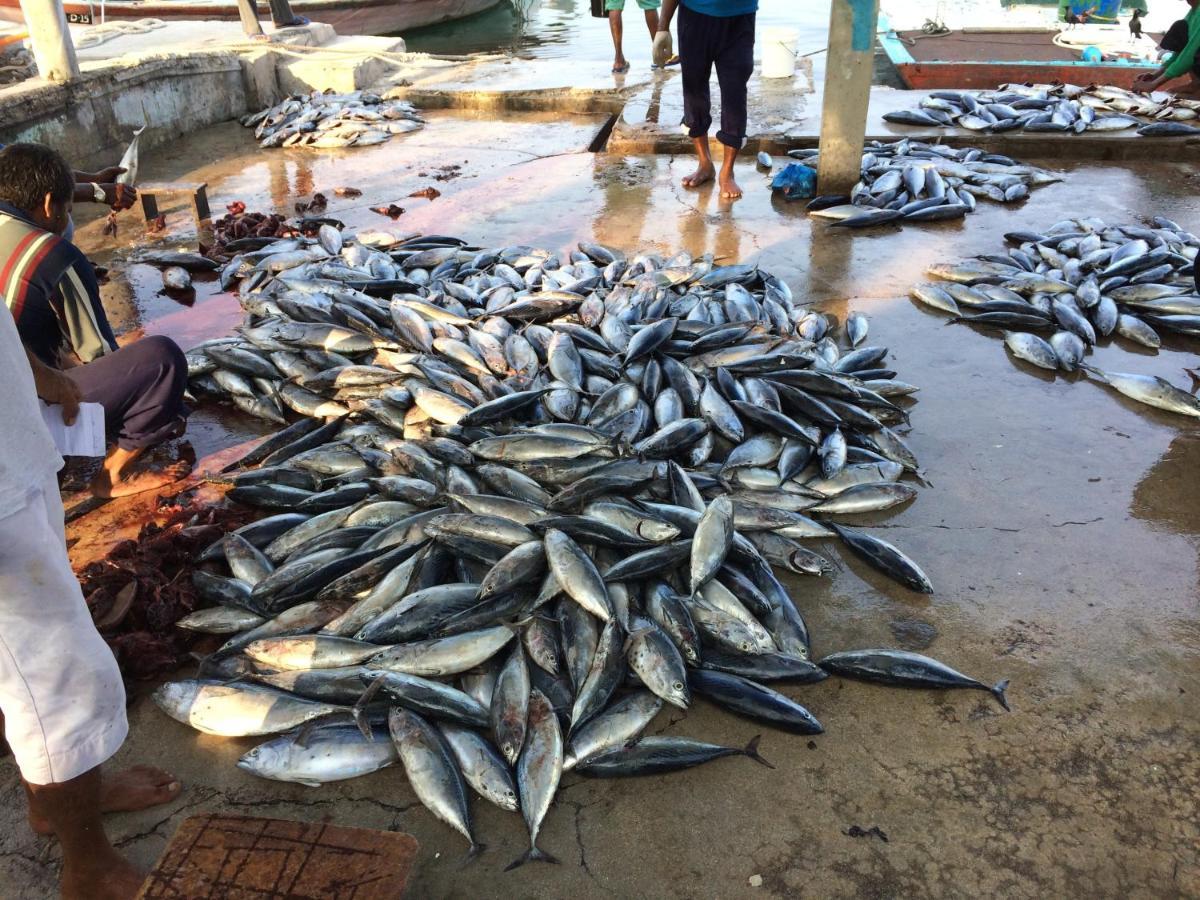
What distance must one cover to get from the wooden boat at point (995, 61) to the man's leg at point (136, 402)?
40.1 feet

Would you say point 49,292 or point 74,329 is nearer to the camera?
point 49,292

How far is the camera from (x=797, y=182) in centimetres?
744

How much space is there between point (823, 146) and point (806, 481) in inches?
185

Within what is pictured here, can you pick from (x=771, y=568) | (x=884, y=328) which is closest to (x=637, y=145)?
(x=884, y=328)

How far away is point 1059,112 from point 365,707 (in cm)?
929

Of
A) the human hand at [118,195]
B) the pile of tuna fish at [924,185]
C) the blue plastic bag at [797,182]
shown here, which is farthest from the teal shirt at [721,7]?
the human hand at [118,195]

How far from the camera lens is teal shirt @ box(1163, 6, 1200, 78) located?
791 centimetres

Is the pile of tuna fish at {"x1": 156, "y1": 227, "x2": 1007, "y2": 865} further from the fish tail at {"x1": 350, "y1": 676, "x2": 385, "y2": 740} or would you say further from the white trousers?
the white trousers

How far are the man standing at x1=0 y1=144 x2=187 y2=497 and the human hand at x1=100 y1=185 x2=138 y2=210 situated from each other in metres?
1.91

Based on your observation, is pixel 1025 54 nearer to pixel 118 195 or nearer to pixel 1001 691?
pixel 118 195

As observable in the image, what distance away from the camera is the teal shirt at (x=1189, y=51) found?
7.91 m

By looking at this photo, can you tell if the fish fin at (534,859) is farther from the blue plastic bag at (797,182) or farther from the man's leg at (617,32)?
the man's leg at (617,32)

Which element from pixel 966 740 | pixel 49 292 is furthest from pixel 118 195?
pixel 966 740

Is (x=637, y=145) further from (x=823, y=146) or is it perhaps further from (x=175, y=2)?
(x=175, y=2)
